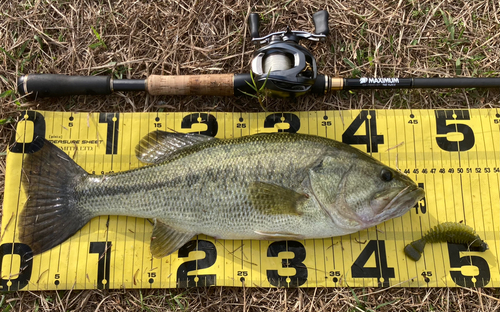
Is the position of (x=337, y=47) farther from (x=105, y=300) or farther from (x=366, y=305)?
(x=105, y=300)

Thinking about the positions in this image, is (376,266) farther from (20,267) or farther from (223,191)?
(20,267)

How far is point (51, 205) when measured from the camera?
2.95 m

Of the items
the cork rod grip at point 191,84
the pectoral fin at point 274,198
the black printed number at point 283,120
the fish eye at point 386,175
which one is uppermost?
the cork rod grip at point 191,84

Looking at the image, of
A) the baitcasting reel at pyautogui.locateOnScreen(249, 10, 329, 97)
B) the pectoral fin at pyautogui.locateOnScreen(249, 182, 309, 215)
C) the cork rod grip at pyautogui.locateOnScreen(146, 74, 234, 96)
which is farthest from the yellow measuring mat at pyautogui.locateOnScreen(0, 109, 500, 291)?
the pectoral fin at pyautogui.locateOnScreen(249, 182, 309, 215)

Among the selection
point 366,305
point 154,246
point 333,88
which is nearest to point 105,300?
point 154,246

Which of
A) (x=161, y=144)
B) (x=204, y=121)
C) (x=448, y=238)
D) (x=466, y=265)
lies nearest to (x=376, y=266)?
(x=448, y=238)

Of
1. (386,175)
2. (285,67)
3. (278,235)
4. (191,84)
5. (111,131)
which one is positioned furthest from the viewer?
(111,131)

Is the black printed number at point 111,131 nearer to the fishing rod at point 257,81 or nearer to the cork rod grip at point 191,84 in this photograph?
the fishing rod at point 257,81

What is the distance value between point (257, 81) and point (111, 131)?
1667 mm

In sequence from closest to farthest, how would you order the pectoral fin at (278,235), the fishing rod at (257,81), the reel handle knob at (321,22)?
the pectoral fin at (278,235), the fishing rod at (257,81), the reel handle knob at (321,22)

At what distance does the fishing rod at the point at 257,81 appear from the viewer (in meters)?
2.91

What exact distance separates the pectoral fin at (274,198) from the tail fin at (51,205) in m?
1.69

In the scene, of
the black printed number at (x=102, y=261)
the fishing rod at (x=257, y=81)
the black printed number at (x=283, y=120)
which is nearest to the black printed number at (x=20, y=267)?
the black printed number at (x=102, y=261)

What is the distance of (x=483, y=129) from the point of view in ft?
10.4
